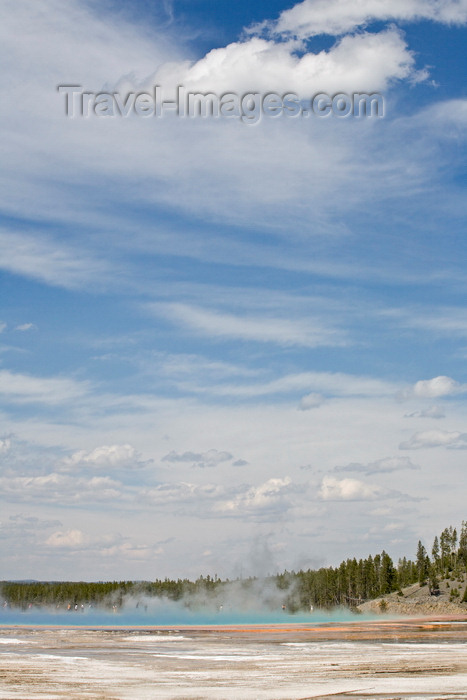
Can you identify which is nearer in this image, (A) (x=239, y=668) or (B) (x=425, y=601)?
(A) (x=239, y=668)

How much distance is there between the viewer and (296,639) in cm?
6950

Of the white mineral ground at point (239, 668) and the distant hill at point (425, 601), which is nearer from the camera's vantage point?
the white mineral ground at point (239, 668)

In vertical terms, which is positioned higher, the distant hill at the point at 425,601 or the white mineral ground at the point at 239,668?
the white mineral ground at the point at 239,668

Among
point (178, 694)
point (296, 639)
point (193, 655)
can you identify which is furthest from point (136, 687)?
point (296, 639)

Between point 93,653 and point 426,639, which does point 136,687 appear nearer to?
point 93,653

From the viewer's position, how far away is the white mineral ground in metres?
32.2

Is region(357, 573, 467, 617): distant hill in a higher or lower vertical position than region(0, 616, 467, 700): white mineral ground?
lower

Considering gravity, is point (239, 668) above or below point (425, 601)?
above

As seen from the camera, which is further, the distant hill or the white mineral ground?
the distant hill

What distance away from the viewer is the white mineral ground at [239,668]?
106 ft

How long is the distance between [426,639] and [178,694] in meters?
40.2

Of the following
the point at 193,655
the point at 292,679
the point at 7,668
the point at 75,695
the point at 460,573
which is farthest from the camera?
the point at 460,573

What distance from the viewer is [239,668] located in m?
42.8

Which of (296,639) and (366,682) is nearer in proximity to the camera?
(366,682)
